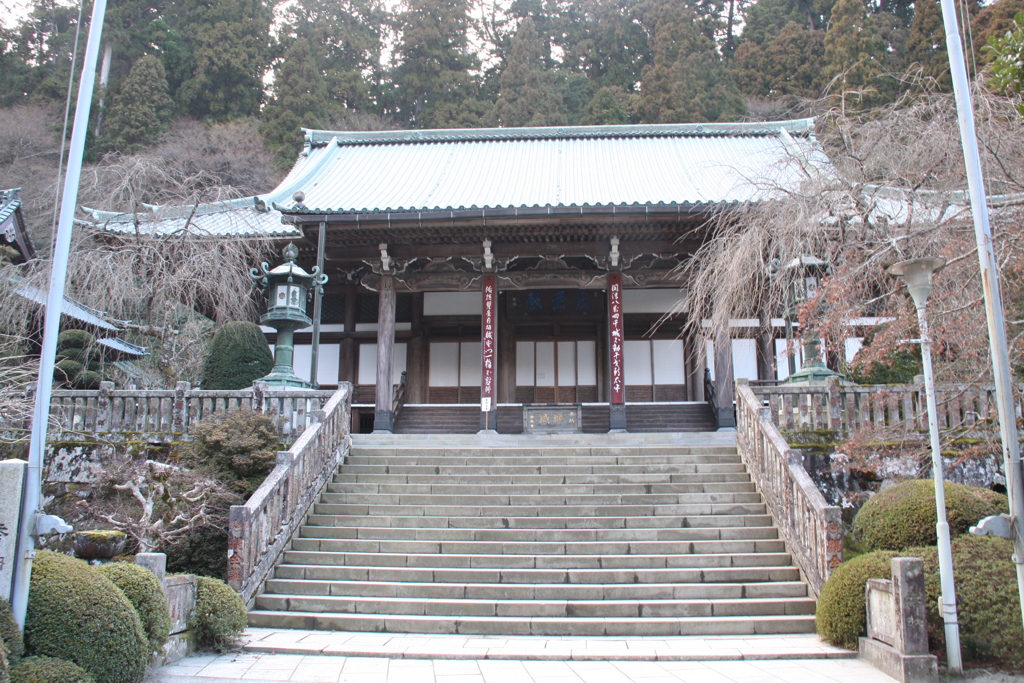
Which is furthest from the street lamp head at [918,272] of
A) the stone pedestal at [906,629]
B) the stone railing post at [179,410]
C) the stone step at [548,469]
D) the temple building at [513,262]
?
the stone railing post at [179,410]

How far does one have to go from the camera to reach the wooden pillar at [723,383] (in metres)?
12.7

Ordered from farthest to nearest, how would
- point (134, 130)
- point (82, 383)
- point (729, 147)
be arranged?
1. point (134, 130)
2. point (729, 147)
3. point (82, 383)

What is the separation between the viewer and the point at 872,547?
21.9ft

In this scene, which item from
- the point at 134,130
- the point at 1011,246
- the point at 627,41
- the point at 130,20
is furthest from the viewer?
the point at 627,41

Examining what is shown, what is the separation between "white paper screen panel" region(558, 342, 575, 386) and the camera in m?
16.1

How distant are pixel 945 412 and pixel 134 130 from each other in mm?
29831

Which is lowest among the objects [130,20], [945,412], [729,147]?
[945,412]

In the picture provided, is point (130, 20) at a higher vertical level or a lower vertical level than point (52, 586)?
higher

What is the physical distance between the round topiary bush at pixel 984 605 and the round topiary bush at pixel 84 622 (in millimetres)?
5863

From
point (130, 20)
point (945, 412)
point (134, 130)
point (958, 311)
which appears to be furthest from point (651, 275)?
point (130, 20)

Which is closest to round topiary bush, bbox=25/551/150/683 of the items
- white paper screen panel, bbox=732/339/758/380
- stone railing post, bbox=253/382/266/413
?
stone railing post, bbox=253/382/266/413

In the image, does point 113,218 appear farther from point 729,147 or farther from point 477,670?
point 729,147

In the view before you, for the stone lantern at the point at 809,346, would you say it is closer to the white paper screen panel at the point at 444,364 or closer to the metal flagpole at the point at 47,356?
the white paper screen panel at the point at 444,364

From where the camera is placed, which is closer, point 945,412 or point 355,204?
point 945,412
